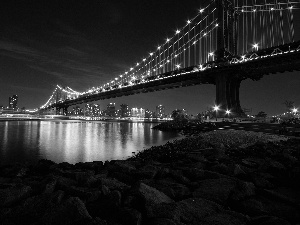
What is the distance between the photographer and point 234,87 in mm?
33938

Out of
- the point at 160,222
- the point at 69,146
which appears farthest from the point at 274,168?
the point at 69,146

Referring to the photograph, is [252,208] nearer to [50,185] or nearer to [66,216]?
[66,216]

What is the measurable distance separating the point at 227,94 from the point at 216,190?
104 feet

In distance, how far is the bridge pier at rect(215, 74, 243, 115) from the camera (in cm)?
3182

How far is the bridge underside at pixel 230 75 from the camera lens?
27.7 meters

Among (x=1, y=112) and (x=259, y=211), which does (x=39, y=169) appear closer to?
(x=259, y=211)

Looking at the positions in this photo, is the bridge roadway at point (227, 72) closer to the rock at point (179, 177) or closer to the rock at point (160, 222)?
the rock at point (179, 177)

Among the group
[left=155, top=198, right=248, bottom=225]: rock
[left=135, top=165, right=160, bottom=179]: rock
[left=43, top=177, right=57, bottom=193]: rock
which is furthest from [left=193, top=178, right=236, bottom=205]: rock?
[left=43, top=177, right=57, bottom=193]: rock

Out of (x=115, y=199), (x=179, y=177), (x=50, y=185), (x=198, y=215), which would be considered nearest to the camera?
(x=198, y=215)

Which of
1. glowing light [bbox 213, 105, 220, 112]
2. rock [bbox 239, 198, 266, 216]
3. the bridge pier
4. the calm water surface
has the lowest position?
the calm water surface

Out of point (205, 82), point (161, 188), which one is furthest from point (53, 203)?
point (205, 82)

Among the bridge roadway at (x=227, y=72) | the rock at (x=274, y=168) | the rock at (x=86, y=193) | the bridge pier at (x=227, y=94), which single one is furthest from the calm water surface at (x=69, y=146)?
the bridge roadway at (x=227, y=72)

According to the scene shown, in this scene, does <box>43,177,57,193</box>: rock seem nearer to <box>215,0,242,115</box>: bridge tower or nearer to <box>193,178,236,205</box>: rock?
<box>193,178,236,205</box>: rock

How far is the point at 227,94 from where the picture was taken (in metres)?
32.4
